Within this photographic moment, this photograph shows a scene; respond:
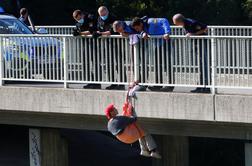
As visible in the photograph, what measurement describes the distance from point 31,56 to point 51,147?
3182 millimetres

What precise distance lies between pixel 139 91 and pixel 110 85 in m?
0.84

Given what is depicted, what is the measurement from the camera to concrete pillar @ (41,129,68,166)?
58.5 feet

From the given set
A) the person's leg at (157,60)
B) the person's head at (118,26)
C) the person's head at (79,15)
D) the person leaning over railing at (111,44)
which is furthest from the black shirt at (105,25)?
the person's leg at (157,60)

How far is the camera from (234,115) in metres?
13.1

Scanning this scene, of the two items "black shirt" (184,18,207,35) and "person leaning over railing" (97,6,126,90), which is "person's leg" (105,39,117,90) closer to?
"person leaning over railing" (97,6,126,90)

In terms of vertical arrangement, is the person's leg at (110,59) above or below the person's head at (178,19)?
below

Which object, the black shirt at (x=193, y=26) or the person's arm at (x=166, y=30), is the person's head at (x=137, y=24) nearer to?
the person's arm at (x=166, y=30)

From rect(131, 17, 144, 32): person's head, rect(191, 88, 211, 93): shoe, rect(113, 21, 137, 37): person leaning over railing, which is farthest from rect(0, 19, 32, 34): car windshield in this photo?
rect(191, 88, 211, 93): shoe

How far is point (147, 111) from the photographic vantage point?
1405 centimetres

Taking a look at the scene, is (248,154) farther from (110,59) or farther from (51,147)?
(51,147)

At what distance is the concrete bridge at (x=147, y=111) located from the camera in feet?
43.4

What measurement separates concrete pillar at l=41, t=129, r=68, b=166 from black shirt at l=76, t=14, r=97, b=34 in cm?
365

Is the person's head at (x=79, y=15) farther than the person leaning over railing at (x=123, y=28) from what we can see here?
Yes

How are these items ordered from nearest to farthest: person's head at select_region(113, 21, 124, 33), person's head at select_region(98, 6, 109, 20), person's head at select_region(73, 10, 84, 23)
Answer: person's head at select_region(113, 21, 124, 33) → person's head at select_region(98, 6, 109, 20) → person's head at select_region(73, 10, 84, 23)
